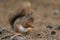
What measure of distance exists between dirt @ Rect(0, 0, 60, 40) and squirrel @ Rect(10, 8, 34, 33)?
126 millimetres

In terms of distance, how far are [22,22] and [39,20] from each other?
177 centimetres

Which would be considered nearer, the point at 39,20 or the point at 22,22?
the point at 22,22

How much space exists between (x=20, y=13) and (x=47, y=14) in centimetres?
262

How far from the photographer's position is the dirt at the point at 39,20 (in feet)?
16.7

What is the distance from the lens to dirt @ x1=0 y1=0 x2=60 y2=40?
200 inches

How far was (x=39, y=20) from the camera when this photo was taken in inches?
277

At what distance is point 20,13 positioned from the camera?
5.34 m

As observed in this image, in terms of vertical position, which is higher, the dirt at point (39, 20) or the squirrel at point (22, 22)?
the squirrel at point (22, 22)

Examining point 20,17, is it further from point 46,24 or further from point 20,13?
point 46,24

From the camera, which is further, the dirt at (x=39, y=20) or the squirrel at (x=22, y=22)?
the squirrel at (x=22, y=22)

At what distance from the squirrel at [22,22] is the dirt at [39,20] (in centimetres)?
13

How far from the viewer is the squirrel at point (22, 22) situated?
5.27 metres

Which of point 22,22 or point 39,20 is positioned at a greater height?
point 22,22

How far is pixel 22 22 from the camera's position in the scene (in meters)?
5.33
